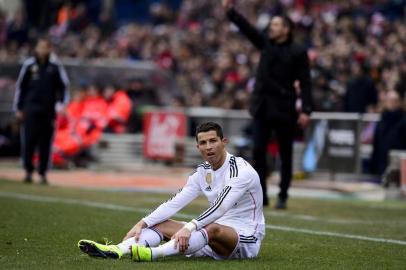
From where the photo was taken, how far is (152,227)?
308 inches

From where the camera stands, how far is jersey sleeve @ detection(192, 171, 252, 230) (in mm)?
7496

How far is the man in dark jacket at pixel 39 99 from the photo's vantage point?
16.0 metres

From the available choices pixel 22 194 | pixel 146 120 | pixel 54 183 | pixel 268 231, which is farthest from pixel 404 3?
pixel 268 231

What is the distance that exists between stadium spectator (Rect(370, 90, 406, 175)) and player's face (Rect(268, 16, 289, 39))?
17.8 feet

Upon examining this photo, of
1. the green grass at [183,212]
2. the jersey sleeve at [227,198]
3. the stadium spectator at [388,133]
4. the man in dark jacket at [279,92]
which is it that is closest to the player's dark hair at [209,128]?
the jersey sleeve at [227,198]

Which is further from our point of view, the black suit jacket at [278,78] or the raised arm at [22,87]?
the raised arm at [22,87]

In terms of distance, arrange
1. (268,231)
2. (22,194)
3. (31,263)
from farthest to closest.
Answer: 1. (22,194)
2. (268,231)
3. (31,263)

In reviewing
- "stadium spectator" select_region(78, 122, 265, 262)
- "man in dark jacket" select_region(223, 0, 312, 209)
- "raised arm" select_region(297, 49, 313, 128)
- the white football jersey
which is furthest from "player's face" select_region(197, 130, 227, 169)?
"raised arm" select_region(297, 49, 313, 128)

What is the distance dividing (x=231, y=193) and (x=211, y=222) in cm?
26

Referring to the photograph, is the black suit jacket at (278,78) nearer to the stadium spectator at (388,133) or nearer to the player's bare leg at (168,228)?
the player's bare leg at (168,228)

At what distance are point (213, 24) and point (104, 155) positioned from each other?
5805mm

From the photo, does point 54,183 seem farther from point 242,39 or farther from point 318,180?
point 242,39

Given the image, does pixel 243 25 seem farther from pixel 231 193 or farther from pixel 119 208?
pixel 231 193

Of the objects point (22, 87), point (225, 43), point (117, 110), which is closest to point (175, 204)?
point (22, 87)
